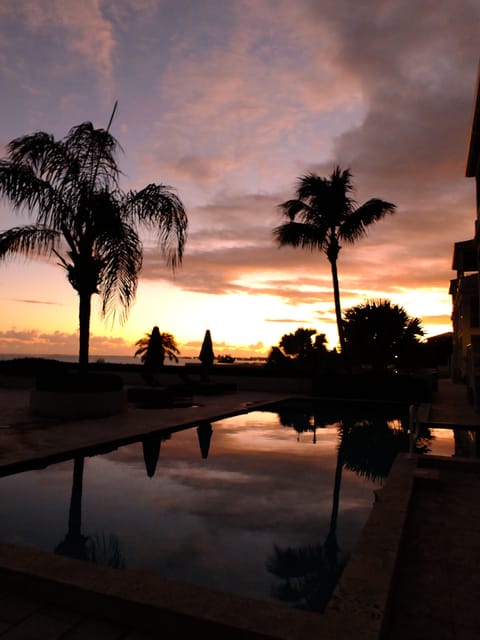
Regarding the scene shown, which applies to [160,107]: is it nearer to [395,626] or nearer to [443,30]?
[443,30]

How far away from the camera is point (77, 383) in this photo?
41.9 feet

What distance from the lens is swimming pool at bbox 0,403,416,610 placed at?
4.43 metres

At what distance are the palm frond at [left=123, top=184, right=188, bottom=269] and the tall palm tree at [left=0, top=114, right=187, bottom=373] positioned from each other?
0.09 ft

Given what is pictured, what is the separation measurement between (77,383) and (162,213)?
5472 millimetres

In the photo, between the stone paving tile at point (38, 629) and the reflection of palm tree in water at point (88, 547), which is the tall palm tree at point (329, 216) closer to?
the reflection of palm tree in water at point (88, 547)

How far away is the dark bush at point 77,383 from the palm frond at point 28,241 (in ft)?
12.1

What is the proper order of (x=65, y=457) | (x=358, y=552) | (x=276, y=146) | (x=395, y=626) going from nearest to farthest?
(x=395, y=626), (x=358, y=552), (x=65, y=457), (x=276, y=146)

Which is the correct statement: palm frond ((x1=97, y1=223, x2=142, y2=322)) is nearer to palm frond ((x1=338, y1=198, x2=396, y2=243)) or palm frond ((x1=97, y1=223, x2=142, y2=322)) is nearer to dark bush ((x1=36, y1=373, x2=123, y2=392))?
dark bush ((x1=36, y1=373, x2=123, y2=392))

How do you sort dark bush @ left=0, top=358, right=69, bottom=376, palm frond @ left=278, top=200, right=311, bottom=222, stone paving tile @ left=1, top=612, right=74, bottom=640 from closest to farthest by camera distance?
1. stone paving tile @ left=1, top=612, right=74, bottom=640
2. dark bush @ left=0, top=358, right=69, bottom=376
3. palm frond @ left=278, top=200, right=311, bottom=222

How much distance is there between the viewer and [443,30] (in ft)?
34.4

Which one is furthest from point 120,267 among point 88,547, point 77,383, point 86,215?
point 88,547

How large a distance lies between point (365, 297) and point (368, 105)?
1219 inches

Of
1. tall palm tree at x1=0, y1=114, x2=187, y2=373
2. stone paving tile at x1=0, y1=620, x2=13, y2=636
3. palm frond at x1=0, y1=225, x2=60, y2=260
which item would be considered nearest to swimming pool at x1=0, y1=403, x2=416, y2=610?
stone paving tile at x1=0, y1=620, x2=13, y2=636

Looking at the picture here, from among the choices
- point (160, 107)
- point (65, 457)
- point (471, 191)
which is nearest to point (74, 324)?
point (65, 457)
